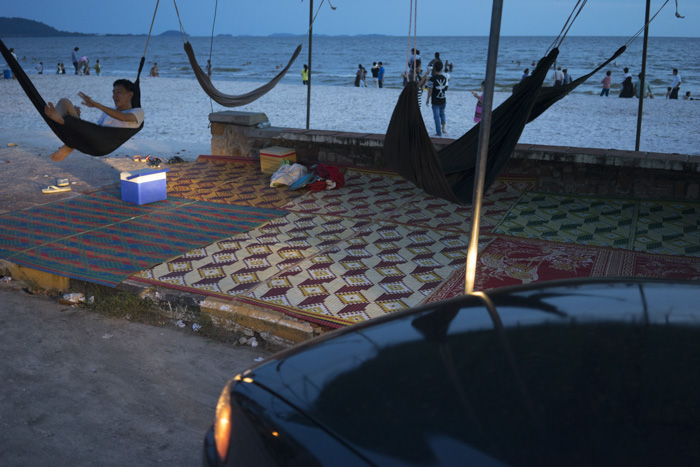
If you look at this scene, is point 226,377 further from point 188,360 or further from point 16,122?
point 16,122

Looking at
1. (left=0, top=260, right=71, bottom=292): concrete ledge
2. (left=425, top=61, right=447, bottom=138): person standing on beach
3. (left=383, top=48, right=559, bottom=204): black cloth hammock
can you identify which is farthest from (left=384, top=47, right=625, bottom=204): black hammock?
(left=425, top=61, right=447, bottom=138): person standing on beach

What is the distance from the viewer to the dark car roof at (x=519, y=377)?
978 millimetres

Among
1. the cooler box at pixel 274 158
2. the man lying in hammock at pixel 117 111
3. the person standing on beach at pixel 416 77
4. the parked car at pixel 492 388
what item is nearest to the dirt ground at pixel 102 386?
the parked car at pixel 492 388

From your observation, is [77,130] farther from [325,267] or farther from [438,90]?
[438,90]

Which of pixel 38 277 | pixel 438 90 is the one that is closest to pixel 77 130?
pixel 38 277

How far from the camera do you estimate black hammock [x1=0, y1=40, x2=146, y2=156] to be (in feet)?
14.2

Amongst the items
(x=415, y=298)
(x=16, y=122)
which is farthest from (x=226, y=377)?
(x=16, y=122)

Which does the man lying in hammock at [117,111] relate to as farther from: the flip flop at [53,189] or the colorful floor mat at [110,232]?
the flip flop at [53,189]

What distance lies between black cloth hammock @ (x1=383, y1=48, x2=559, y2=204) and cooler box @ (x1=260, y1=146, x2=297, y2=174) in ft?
7.27

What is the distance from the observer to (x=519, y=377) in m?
1.13

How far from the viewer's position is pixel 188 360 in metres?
2.85

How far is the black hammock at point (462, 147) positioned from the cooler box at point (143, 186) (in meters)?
2.22

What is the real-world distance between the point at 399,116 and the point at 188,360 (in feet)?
7.18

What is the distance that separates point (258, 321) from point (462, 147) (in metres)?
2.06
